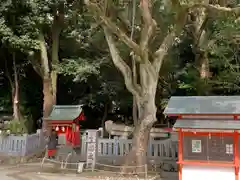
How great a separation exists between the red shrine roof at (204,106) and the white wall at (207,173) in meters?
1.80

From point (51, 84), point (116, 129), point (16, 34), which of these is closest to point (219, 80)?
point (116, 129)

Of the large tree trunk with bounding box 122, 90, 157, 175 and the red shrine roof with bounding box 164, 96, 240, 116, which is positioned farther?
the large tree trunk with bounding box 122, 90, 157, 175

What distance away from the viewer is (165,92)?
20891 millimetres

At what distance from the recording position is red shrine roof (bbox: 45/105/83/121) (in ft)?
56.2

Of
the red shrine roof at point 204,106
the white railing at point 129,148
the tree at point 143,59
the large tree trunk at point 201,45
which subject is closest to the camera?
the red shrine roof at point 204,106

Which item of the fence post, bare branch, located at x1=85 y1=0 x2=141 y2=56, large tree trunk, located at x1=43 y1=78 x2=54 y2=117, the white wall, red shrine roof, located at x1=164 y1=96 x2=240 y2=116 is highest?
bare branch, located at x1=85 y1=0 x2=141 y2=56

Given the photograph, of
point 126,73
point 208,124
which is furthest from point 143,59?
point 208,124

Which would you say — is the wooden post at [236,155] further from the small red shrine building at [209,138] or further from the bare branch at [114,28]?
the bare branch at [114,28]

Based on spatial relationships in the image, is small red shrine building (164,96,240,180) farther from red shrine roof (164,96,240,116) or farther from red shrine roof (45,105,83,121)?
red shrine roof (45,105,83,121)

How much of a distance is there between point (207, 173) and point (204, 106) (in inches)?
86.1

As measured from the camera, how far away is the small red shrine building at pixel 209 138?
9.66 metres

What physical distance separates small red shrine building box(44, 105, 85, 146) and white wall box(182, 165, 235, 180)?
843 cm

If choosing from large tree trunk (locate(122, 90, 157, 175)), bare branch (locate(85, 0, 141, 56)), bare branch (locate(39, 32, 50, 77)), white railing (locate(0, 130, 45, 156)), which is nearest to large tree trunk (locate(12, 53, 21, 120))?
bare branch (locate(39, 32, 50, 77))

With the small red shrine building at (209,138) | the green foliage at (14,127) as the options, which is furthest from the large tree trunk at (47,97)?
the small red shrine building at (209,138)
